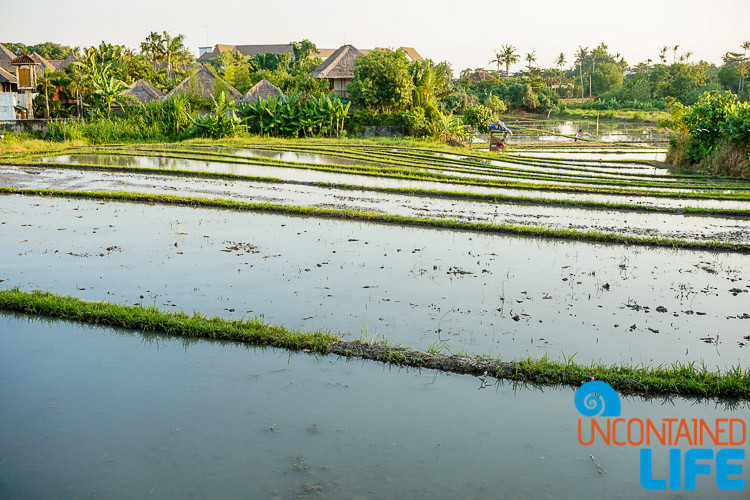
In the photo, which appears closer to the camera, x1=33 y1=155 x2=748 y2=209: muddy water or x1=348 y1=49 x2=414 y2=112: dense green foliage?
x1=33 y1=155 x2=748 y2=209: muddy water

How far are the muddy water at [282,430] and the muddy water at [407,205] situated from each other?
5603 mm

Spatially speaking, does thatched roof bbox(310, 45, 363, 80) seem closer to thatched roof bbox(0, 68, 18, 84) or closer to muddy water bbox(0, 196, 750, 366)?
thatched roof bbox(0, 68, 18, 84)

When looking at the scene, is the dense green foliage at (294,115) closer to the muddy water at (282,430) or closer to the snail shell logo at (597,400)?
the muddy water at (282,430)

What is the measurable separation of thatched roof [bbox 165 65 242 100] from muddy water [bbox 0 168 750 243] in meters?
15.3

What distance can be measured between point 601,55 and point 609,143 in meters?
48.8

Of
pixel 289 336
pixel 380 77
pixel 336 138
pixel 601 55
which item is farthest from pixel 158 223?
pixel 601 55

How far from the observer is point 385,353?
13.8 ft

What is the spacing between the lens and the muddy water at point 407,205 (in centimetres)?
892

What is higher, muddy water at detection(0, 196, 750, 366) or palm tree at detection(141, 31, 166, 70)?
palm tree at detection(141, 31, 166, 70)

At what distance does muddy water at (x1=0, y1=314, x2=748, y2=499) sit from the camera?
110 inches

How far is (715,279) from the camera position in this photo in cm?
633

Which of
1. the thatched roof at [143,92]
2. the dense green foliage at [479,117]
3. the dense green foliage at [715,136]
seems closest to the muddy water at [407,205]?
the dense green foliage at [715,136]

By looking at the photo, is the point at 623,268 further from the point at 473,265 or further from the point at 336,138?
the point at 336,138

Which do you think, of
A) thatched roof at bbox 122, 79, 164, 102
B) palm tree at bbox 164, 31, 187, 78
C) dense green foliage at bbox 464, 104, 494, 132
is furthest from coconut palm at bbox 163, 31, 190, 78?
dense green foliage at bbox 464, 104, 494, 132
